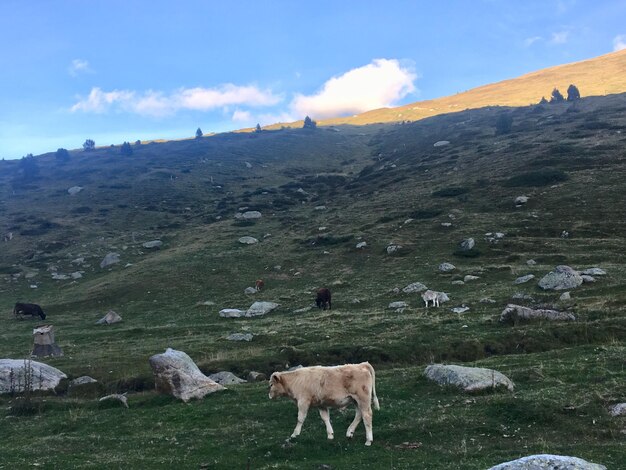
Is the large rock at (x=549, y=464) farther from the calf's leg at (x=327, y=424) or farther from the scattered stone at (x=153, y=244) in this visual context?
the scattered stone at (x=153, y=244)

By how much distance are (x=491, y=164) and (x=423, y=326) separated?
83.9m

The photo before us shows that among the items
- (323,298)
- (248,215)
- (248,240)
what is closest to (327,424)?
(323,298)

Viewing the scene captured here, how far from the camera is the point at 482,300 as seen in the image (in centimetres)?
3884

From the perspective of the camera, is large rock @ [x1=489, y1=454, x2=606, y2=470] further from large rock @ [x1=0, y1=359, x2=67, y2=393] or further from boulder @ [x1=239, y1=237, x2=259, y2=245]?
boulder @ [x1=239, y1=237, x2=259, y2=245]

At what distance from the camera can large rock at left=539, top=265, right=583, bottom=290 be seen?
3881 centimetres

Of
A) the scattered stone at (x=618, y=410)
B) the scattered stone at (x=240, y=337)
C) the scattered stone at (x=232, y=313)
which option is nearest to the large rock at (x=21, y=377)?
the scattered stone at (x=240, y=337)

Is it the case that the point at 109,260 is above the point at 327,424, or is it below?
above

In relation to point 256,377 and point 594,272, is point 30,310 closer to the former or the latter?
point 256,377

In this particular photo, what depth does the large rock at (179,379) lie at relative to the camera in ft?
74.4

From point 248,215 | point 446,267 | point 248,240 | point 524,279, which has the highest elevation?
point 248,215

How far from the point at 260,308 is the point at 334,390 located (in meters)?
33.2

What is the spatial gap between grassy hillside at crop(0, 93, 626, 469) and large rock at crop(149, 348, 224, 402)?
1150 millimetres

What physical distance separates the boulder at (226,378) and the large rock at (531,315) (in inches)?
746

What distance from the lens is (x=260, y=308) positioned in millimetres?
47438
